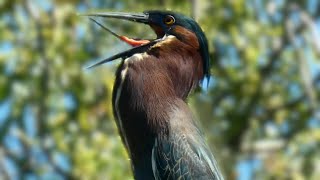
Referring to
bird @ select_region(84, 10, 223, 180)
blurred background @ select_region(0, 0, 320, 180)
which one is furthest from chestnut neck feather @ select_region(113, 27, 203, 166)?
blurred background @ select_region(0, 0, 320, 180)

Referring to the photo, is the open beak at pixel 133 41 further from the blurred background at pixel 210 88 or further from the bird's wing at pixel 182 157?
the blurred background at pixel 210 88

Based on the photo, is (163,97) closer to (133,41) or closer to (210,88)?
(133,41)

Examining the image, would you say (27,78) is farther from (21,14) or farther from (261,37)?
(261,37)

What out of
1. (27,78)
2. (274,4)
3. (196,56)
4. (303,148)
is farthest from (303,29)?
(196,56)

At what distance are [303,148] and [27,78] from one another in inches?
103

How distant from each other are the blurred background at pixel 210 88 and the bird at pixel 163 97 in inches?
213

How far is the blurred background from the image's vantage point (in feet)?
33.8

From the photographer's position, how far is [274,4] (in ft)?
37.5

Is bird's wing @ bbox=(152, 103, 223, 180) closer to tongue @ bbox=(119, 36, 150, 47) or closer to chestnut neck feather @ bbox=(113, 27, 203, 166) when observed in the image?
chestnut neck feather @ bbox=(113, 27, 203, 166)

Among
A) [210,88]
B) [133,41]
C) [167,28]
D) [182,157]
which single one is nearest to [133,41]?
[133,41]

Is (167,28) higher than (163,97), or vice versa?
(167,28)

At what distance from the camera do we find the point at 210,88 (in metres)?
10.5

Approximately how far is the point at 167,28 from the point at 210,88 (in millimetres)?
6593

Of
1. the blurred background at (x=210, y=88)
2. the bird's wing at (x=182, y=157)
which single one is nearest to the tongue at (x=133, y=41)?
the bird's wing at (x=182, y=157)
